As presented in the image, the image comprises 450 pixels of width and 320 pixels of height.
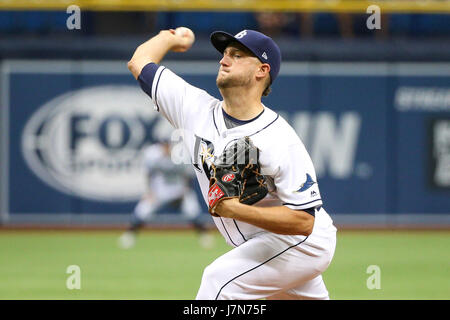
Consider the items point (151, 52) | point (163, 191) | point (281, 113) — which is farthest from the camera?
point (281, 113)

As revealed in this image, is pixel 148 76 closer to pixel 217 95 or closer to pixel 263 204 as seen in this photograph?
pixel 263 204

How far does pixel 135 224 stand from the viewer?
12422 millimetres

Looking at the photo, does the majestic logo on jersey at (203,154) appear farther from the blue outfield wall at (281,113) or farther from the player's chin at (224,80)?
the blue outfield wall at (281,113)

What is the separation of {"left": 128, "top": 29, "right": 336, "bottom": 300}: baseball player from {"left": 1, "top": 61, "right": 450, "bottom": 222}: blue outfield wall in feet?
33.4

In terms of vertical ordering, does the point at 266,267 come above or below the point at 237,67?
below

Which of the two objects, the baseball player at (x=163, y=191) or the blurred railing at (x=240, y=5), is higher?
the blurred railing at (x=240, y=5)

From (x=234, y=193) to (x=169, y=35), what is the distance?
1.29 metres

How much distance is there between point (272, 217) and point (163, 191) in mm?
8887

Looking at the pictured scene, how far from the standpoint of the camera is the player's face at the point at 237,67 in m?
4.36

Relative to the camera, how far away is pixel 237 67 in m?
4.39

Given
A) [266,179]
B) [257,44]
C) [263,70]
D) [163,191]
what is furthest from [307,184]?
[163,191]

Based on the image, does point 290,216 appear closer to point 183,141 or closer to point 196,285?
point 183,141

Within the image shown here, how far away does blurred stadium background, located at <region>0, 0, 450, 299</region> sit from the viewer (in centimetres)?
1471

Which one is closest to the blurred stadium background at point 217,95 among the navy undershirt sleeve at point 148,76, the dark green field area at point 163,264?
the dark green field area at point 163,264
